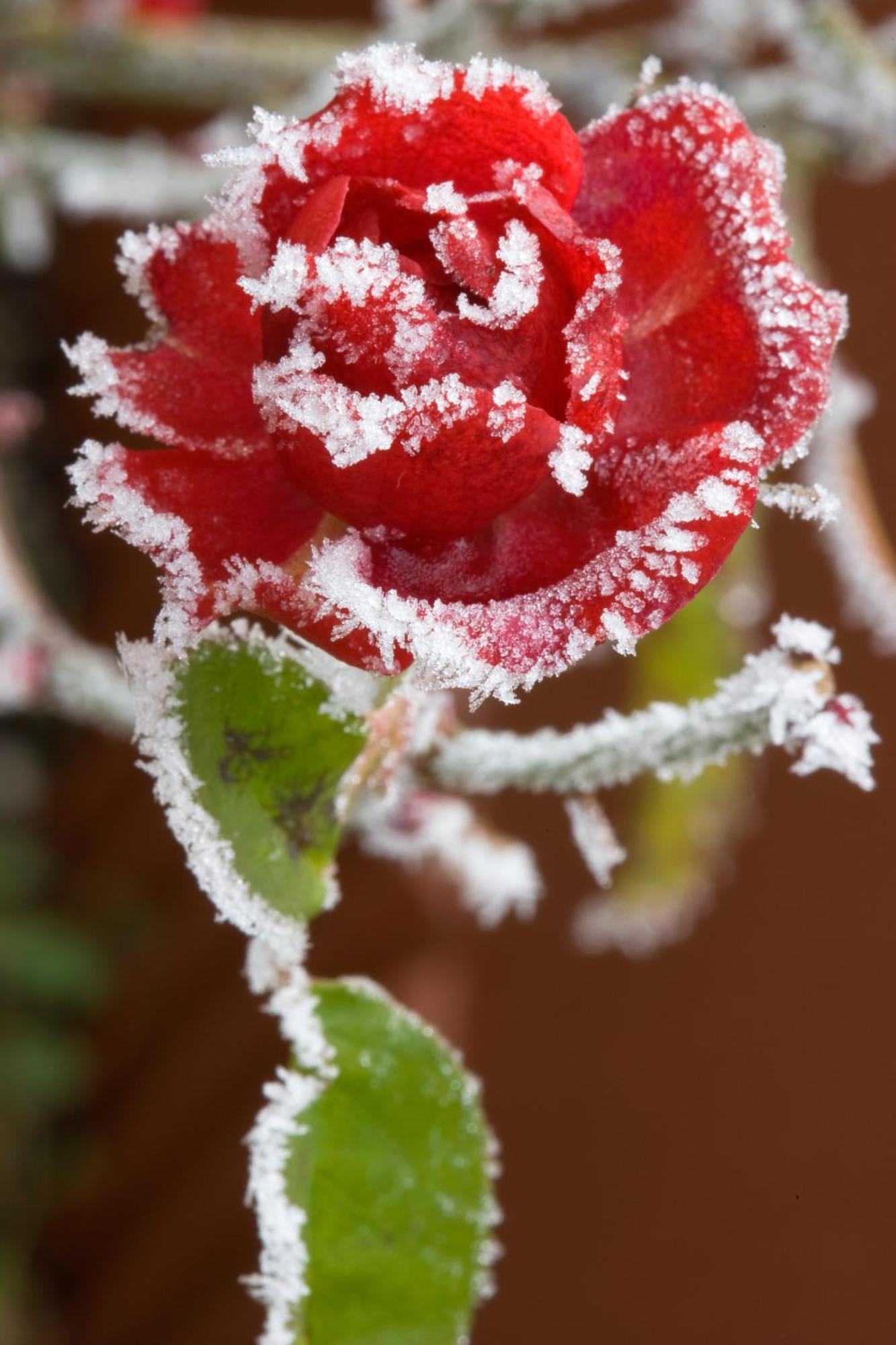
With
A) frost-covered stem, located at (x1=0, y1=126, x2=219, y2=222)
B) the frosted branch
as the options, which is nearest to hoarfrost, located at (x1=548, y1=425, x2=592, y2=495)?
the frosted branch

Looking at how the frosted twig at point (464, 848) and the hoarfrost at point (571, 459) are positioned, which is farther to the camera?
the frosted twig at point (464, 848)

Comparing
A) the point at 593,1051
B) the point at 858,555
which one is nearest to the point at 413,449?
the point at 858,555

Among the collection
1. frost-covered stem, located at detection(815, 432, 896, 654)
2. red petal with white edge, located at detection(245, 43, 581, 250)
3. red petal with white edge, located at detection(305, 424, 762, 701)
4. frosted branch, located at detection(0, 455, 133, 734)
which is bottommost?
red petal with white edge, located at detection(305, 424, 762, 701)

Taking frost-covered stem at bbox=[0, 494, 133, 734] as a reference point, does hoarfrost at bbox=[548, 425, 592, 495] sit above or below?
below

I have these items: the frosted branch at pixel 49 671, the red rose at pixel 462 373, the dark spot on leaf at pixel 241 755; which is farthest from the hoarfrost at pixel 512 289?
the frosted branch at pixel 49 671

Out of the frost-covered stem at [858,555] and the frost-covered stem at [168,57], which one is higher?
the frost-covered stem at [168,57]

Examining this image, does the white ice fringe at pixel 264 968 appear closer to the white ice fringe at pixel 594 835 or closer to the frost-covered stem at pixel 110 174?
the white ice fringe at pixel 594 835

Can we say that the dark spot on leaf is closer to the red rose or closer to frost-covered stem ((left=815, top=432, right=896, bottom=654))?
the red rose

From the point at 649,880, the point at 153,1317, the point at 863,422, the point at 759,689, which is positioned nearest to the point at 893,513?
the point at 863,422
